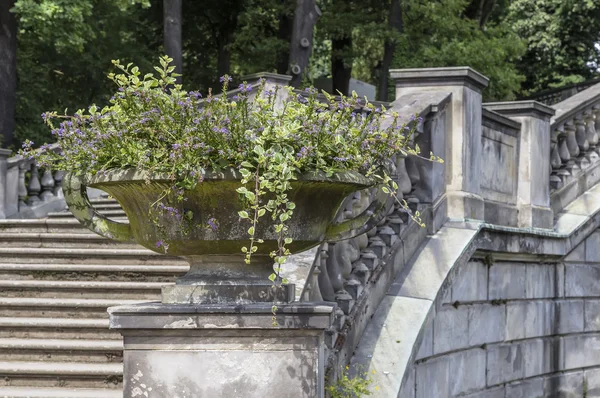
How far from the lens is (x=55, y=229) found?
974 cm

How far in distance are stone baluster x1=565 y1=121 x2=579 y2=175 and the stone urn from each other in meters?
6.54

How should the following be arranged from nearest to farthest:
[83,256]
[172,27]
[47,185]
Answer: [83,256], [47,185], [172,27]

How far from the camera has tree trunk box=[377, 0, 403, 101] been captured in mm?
22844

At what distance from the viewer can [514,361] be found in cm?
935

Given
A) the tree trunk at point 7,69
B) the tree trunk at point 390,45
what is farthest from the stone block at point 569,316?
the tree trunk at point 390,45

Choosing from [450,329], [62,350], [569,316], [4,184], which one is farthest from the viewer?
[4,184]

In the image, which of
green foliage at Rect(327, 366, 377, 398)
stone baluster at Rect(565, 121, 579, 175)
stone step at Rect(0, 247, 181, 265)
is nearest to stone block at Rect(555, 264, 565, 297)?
stone baluster at Rect(565, 121, 579, 175)

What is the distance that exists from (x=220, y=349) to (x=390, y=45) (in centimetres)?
2011

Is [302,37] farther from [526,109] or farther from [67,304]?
[67,304]

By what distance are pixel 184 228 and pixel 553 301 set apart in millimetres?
6626

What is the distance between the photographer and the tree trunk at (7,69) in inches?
724

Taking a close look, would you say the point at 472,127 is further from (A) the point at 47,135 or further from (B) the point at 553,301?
(A) the point at 47,135

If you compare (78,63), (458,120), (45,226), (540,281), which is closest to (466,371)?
(540,281)

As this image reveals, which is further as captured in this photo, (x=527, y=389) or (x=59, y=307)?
(x=527, y=389)
